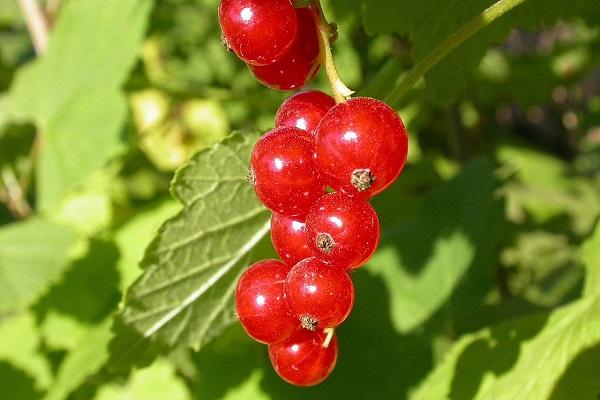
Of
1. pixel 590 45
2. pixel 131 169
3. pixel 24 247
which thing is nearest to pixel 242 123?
pixel 131 169

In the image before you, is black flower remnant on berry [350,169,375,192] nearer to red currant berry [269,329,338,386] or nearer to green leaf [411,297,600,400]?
red currant berry [269,329,338,386]

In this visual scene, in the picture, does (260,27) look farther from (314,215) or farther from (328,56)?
(314,215)

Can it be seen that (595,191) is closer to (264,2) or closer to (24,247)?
(24,247)

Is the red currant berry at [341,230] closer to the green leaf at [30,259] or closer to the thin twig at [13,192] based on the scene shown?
the green leaf at [30,259]

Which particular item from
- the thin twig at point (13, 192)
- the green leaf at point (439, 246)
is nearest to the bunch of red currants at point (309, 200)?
the green leaf at point (439, 246)

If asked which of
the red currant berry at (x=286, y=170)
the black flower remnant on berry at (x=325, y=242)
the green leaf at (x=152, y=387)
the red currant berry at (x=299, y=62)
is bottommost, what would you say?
the green leaf at (x=152, y=387)

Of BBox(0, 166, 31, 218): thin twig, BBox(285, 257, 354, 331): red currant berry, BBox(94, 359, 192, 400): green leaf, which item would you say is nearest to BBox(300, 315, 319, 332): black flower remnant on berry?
BBox(285, 257, 354, 331): red currant berry
